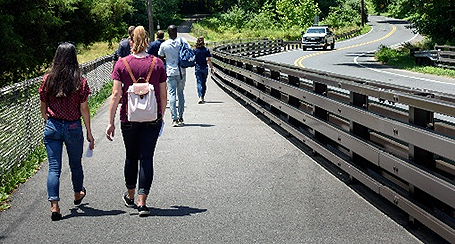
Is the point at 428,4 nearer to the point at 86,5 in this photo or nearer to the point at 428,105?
the point at 86,5

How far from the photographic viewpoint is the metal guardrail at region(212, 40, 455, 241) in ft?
17.0

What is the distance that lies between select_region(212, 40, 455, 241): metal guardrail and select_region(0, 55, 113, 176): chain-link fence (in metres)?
4.02

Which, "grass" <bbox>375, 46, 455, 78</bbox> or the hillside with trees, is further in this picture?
the hillside with trees

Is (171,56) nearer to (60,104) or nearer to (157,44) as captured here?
(157,44)

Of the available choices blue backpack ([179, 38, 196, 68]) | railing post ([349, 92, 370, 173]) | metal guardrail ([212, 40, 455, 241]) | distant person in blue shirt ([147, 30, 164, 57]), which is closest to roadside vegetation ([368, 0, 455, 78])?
distant person in blue shirt ([147, 30, 164, 57])

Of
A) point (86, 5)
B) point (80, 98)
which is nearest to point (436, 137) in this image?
point (80, 98)

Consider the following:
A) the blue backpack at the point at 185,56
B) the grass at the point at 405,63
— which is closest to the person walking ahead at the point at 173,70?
the blue backpack at the point at 185,56

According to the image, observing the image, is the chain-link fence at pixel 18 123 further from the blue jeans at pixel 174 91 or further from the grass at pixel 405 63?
the grass at pixel 405 63

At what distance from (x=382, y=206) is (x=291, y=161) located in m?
2.71

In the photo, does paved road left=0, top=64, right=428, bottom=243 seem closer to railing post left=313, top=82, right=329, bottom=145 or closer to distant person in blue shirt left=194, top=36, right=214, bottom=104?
railing post left=313, top=82, right=329, bottom=145

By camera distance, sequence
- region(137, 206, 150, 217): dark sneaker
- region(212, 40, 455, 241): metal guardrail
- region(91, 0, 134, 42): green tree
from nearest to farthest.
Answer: region(212, 40, 455, 241): metal guardrail, region(137, 206, 150, 217): dark sneaker, region(91, 0, 134, 42): green tree

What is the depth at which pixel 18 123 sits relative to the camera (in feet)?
31.2

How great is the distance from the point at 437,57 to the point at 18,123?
24477 mm

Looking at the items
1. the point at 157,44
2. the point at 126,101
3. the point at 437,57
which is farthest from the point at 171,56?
the point at 437,57
